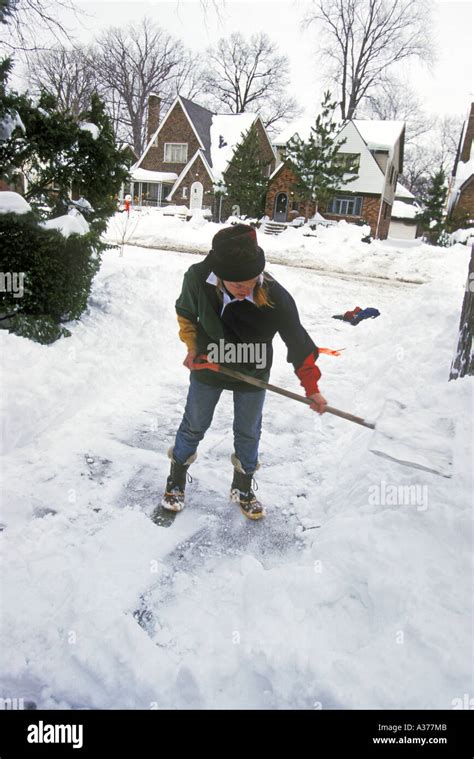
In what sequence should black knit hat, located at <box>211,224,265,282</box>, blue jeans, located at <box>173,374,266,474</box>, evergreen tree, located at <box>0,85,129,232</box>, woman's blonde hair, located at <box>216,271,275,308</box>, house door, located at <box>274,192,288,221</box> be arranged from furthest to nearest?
house door, located at <box>274,192,288,221</box> < evergreen tree, located at <box>0,85,129,232</box> < blue jeans, located at <box>173,374,266,474</box> < woman's blonde hair, located at <box>216,271,275,308</box> < black knit hat, located at <box>211,224,265,282</box>

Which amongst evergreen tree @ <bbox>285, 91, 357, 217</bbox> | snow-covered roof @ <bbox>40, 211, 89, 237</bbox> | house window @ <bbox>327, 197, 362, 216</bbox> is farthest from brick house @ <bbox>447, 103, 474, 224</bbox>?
snow-covered roof @ <bbox>40, 211, 89, 237</bbox>

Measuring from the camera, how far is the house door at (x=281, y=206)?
29.5 m

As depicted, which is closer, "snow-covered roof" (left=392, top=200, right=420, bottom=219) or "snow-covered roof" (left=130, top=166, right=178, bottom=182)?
"snow-covered roof" (left=130, top=166, right=178, bottom=182)

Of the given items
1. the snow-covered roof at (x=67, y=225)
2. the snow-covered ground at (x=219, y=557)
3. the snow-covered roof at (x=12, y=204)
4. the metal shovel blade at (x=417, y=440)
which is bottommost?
the snow-covered ground at (x=219, y=557)

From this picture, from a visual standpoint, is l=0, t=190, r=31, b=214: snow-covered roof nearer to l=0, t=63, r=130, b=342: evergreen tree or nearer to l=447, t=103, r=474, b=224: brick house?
l=0, t=63, r=130, b=342: evergreen tree

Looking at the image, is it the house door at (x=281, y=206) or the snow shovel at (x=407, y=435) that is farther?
the house door at (x=281, y=206)

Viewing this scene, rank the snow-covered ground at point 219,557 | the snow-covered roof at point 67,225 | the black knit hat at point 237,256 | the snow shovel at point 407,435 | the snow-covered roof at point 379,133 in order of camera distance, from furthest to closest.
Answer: the snow-covered roof at point 379,133
the snow-covered roof at point 67,225
the snow shovel at point 407,435
the black knit hat at point 237,256
the snow-covered ground at point 219,557

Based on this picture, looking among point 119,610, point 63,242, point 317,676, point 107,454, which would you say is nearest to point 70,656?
point 119,610

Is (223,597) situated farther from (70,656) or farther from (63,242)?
(63,242)

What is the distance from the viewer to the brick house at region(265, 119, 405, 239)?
28.6m

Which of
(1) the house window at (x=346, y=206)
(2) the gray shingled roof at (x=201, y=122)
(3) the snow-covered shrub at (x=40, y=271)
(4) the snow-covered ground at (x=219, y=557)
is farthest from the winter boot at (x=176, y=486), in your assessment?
(2) the gray shingled roof at (x=201, y=122)

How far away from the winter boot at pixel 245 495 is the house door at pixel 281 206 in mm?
28559

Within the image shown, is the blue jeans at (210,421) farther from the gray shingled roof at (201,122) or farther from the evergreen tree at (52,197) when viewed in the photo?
the gray shingled roof at (201,122)

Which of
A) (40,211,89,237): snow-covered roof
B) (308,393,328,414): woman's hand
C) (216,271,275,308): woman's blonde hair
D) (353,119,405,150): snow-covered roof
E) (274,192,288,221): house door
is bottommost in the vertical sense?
(308,393,328,414): woman's hand
